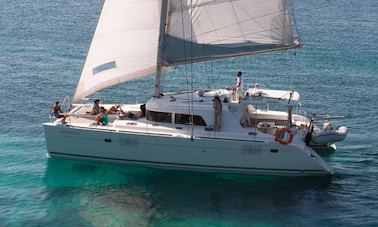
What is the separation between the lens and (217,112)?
28.9 m

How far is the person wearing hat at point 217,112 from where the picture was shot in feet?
94.4

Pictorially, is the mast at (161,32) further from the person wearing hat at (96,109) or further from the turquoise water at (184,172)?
the turquoise water at (184,172)

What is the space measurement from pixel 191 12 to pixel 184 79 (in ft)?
53.1

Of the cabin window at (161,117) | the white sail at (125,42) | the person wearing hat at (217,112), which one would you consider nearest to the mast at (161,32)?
A: the white sail at (125,42)

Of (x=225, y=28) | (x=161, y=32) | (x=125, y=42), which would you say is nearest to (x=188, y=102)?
(x=161, y=32)

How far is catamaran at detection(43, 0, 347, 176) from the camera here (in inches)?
1120

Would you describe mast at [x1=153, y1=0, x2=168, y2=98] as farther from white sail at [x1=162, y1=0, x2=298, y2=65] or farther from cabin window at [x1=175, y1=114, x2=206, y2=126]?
cabin window at [x1=175, y1=114, x2=206, y2=126]

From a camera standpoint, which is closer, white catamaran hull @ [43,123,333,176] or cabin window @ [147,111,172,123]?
white catamaran hull @ [43,123,333,176]

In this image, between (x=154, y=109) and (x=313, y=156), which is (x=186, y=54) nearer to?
(x=154, y=109)

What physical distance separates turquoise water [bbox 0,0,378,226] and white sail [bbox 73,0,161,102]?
429cm

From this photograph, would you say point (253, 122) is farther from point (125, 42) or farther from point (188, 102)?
point (125, 42)

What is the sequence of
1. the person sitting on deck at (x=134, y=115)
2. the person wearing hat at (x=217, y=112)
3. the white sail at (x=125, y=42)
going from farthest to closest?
the person sitting on deck at (x=134, y=115)
the white sail at (x=125, y=42)
the person wearing hat at (x=217, y=112)

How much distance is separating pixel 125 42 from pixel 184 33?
3009 millimetres

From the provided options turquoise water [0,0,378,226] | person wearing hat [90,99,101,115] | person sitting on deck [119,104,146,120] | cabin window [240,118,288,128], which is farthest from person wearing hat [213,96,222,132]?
person wearing hat [90,99,101,115]
